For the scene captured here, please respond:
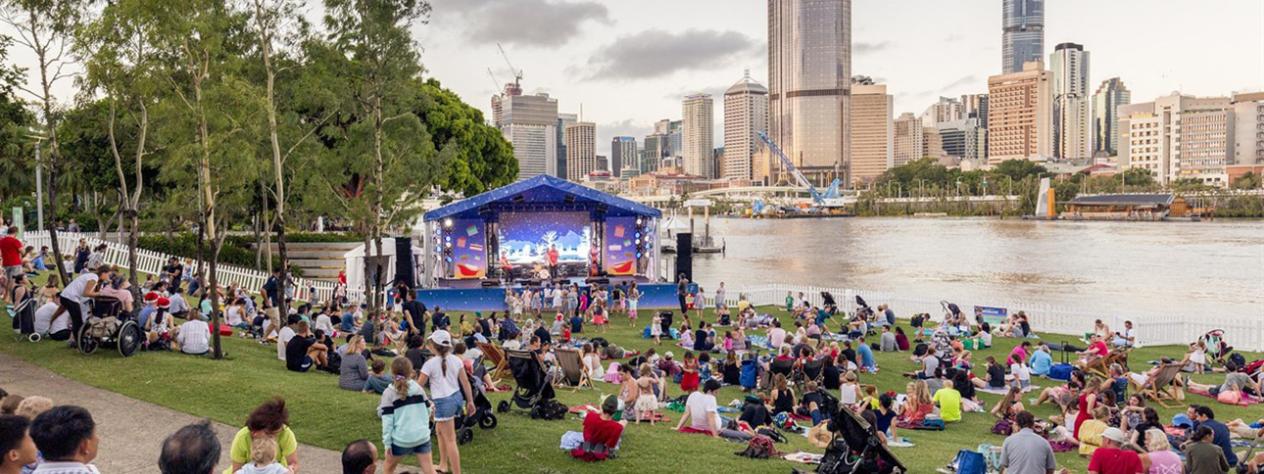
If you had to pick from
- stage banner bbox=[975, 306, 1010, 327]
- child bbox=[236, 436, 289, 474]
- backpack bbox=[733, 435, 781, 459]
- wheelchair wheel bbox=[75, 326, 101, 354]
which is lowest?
stage banner bbox=[975, 306, 1010, 327]

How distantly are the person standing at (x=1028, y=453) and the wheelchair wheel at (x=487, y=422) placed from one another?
495 cm

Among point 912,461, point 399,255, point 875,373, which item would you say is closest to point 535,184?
point 399,255

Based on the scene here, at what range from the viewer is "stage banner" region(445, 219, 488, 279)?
101ft

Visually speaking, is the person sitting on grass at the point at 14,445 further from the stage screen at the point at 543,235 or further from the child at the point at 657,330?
the stage screen at the point at 543,235

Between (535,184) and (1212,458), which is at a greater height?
(535,184)

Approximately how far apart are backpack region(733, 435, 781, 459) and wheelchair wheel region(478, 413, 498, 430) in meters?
2.54

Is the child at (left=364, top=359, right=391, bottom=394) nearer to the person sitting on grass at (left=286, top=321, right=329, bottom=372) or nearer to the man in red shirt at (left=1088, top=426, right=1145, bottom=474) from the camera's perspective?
the person sitting on grass at (left=286, top=321, right=329, bottom=372)

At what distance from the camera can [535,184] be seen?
29.4 meters

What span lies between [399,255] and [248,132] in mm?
17160

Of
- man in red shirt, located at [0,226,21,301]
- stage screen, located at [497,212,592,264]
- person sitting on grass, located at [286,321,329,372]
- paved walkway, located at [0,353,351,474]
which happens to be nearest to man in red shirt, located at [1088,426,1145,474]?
paved walkway, located at [0,353,351,474]

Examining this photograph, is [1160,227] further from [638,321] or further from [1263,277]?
[638,321]

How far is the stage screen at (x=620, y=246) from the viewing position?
105 feet

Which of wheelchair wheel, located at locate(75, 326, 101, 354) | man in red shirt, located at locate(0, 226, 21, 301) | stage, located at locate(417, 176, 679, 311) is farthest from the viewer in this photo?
stage, located at locate(417, 176, 679, 311)

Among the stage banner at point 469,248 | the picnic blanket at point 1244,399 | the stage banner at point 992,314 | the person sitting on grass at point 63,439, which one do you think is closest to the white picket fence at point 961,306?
the stage banner at point 992,314
